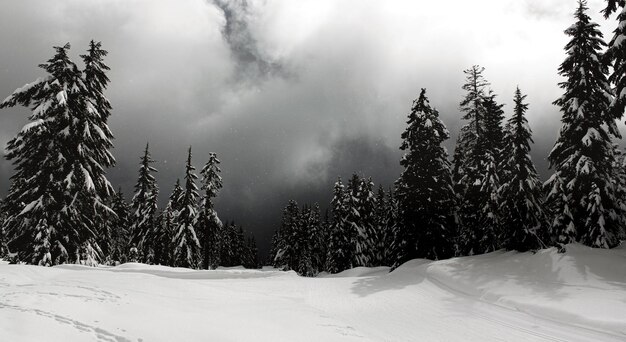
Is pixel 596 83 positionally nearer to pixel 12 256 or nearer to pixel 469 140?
pixel 469 140

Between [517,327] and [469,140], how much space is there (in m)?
22.9

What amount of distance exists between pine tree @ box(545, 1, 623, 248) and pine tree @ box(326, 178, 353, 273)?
26974 millimetres

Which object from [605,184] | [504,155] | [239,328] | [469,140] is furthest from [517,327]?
[469,140]

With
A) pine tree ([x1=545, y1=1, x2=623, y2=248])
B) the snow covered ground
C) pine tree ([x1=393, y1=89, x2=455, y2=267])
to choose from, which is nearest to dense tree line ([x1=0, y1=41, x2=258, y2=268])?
the snow covered ground

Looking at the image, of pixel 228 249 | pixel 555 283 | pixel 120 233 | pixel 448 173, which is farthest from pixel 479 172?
pixel 228 249

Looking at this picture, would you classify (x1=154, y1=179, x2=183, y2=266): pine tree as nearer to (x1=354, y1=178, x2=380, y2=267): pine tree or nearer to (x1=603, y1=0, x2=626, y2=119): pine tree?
(x1=354, y1=178, x2=380, y2=267): pine tree

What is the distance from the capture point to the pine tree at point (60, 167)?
51.9 feet

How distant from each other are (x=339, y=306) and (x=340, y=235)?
3569 cm

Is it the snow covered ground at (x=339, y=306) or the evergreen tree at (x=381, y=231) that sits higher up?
the evergreen tree at (x=381, y=231)

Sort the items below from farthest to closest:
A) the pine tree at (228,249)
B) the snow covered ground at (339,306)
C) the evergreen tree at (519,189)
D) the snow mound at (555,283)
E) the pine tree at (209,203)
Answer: the pine tree at (228,249) < the pine tree at (209,203) < the evergreen tree at (519,189) < the snow mound at (555,283) < the snow covered ground at (339,306)

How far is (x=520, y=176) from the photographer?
70.5 feet

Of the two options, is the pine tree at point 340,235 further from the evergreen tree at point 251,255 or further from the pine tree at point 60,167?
the evergreen tree at point 251,255

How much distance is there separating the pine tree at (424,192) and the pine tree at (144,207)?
2738 centimetres

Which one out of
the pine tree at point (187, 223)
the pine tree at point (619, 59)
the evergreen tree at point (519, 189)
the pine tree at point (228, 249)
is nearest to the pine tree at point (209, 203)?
the pine tree at point (187, 223)
